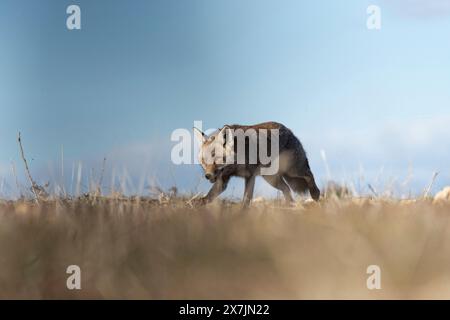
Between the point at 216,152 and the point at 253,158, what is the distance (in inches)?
29.8

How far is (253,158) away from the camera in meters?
10.1

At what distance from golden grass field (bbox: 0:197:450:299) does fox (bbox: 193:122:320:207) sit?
425cm

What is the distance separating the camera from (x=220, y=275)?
3.81 meters

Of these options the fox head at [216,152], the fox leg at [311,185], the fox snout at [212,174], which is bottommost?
the fox leg at [311,185]

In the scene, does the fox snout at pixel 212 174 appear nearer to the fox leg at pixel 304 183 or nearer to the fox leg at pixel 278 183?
the fox leg at pixel 278 183

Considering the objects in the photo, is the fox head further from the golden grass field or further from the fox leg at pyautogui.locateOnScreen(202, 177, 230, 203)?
the golden grass field

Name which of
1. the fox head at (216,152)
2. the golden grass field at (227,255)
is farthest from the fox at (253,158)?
the golden grass field at (227,255)

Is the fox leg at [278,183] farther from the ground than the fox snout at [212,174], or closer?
closer

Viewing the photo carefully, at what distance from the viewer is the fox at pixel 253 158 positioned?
9648 mm

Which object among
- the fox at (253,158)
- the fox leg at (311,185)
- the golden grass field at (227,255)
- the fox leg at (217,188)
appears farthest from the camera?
the fox leg at (311,185)

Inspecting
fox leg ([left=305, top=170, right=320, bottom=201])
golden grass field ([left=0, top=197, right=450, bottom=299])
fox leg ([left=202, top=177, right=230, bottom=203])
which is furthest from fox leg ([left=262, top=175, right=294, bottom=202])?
golden grass field ([left=0, top=197, right=450, bottom=299])

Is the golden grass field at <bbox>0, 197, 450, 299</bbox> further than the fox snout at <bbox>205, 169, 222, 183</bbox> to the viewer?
No

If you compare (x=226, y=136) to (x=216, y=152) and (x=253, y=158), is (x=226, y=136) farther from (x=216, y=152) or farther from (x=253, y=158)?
Answer: (x=253, y=158)

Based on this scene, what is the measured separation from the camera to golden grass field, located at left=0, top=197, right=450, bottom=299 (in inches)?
147
